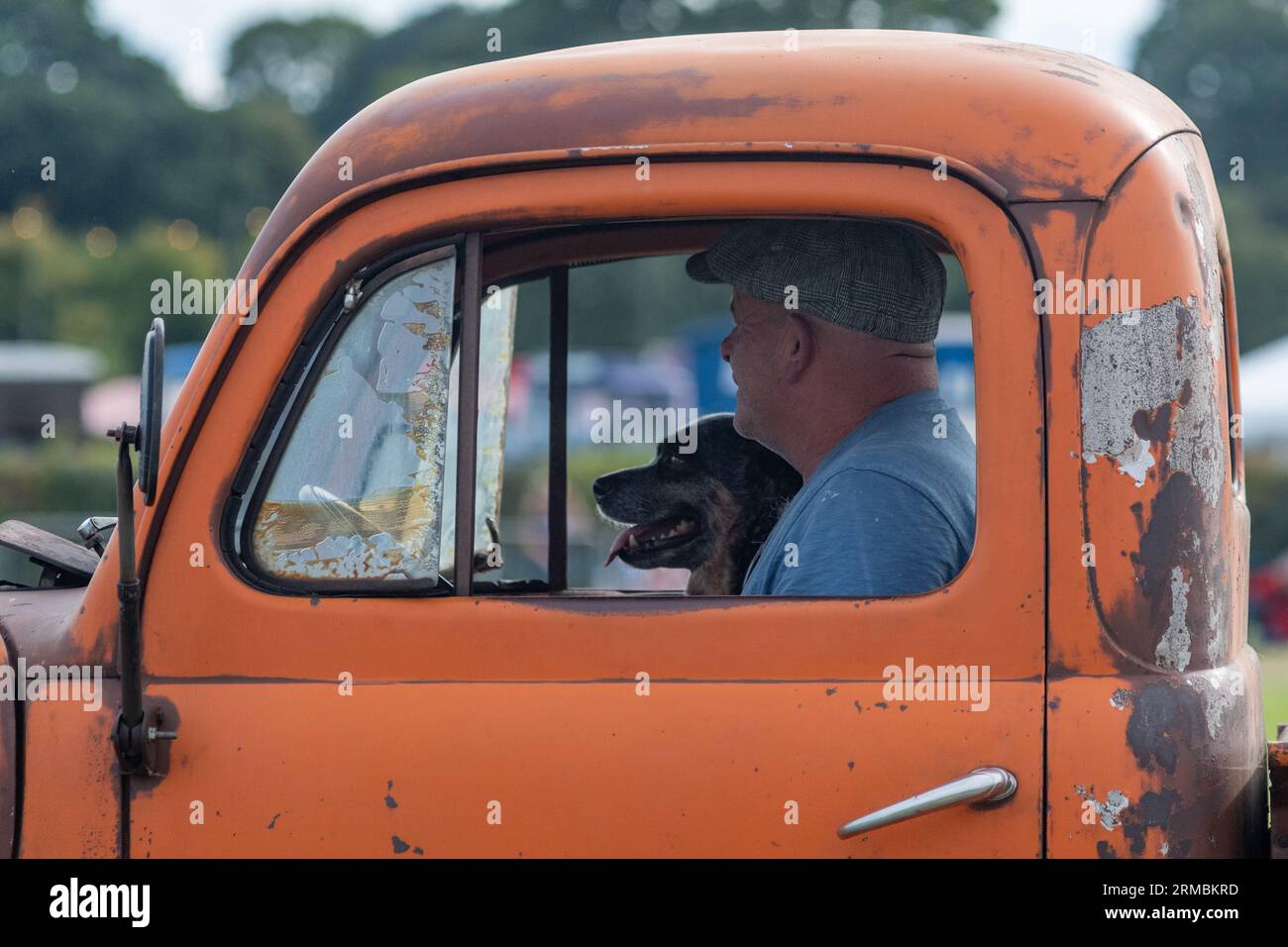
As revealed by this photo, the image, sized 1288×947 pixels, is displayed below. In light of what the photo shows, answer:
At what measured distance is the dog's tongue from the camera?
3088mm

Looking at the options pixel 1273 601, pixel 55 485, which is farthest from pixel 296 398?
pixel 55 485

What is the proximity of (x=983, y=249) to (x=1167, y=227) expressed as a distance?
25 centimetres

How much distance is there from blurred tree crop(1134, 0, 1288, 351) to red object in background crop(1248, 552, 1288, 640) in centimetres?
5056

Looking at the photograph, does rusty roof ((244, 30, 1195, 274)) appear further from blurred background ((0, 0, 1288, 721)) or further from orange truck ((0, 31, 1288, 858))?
blurred background ((0, 0, 1288, 721))

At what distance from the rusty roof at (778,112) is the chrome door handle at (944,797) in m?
0.77

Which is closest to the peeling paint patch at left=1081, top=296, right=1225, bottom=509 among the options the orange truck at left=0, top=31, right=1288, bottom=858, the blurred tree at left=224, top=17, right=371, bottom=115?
the orange truck at left=0, top=31, right=1288, bottom=858

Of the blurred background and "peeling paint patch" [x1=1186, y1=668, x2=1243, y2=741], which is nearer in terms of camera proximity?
"peeling paint patch" [x1=1186, y1=668, x2=1243, y2=741]

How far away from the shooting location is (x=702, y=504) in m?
3.23

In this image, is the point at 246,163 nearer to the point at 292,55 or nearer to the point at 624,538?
the point at 292,55

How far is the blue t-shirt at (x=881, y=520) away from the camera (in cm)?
225

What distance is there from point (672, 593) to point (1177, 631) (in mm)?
689

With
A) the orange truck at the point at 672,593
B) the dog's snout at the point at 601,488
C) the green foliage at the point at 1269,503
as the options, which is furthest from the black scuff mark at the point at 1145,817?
the green foliage at the point at 1269,503

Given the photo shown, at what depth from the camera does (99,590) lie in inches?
90.3

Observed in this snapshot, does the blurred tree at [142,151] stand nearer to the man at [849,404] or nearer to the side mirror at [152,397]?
the man at [849,404]
